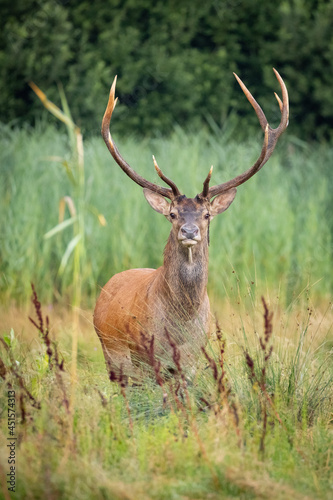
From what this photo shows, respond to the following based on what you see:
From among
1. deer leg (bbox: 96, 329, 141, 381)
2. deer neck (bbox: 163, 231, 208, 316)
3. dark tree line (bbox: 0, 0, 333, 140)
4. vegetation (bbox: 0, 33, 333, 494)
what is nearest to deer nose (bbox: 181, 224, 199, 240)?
deer neck (bbox: 163, 231, 208, 316)

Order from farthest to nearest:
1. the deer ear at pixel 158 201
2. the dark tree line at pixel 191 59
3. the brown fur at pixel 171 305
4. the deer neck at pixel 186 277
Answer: the dark tree line at pixel 191 59
the deer ear at pixel 158 201
the deer neck at pixel 186 277
the brown fur at pixel 171 305

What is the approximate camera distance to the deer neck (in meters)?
4.97

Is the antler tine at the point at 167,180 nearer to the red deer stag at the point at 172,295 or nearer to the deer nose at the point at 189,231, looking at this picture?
the red deer stag at the point at 172,295

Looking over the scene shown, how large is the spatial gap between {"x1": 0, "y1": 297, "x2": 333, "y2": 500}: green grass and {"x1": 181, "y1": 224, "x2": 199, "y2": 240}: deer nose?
73cm

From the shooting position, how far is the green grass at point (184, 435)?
3182mm

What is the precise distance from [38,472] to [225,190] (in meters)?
2.75

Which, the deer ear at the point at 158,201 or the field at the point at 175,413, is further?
the deer ear at the point at 158,201

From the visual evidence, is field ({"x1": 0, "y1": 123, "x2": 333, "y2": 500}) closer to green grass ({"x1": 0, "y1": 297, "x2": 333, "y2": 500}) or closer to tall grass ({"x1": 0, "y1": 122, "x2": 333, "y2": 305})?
green grass ({"x1": 0, "y1": 297, "x2": 333, "y2": 500})

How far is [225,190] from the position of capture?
17.6 ft

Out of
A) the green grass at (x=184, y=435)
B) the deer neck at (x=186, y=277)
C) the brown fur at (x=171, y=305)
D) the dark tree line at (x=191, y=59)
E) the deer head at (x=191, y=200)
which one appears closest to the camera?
the green grass at (x=184, y=435)

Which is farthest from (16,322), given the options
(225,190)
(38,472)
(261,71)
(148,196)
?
(261,71)

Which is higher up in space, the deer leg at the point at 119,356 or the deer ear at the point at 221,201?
the deer ear at the point at 221,201

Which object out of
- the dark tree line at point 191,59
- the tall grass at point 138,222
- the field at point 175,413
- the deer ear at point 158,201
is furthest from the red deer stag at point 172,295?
the dark tree line at point 191,59

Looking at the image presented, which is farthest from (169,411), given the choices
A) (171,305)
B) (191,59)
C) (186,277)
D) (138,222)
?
(191,59)
